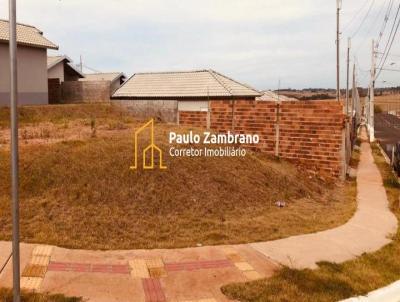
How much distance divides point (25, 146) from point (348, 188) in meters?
8.68

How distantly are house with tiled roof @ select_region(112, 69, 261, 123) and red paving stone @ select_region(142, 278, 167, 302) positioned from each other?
46.7 feet

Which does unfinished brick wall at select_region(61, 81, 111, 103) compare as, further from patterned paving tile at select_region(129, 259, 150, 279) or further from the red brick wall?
patterned paving tile at select_region(129, 259, 150, 279)

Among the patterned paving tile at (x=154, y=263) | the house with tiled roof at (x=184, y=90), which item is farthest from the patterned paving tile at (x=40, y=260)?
the house with tiled roof at (x=184, y=90)

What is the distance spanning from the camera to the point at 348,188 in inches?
479

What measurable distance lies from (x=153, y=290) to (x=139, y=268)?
23.6 inches

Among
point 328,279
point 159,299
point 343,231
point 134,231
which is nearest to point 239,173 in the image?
point 343,231

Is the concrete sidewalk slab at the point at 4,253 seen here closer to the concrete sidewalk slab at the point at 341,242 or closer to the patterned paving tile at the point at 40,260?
the patterned paving tile at the point at 40,260

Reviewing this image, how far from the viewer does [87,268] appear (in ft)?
17.0

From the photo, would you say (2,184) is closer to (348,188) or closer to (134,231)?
(134,231)

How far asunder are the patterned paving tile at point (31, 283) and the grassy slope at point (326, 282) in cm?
205

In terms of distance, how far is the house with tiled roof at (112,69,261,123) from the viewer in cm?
2166

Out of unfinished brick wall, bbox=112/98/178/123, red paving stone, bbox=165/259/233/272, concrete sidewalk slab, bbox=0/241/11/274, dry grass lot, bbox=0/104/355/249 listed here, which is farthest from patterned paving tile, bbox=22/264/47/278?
unfinished brick wall, bbox=112/98/178/123

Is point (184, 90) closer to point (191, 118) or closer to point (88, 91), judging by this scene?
point (88, 91)

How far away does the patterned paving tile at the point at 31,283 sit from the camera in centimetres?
454
